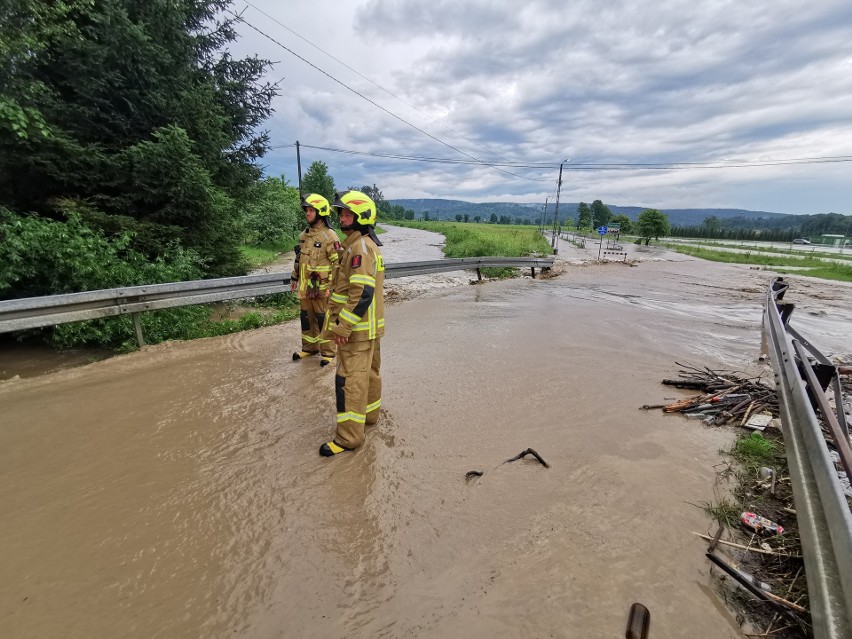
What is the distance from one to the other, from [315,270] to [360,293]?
2.30 meters

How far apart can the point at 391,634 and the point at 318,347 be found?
4178 millimetres

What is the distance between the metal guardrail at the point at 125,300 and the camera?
4.36 meters

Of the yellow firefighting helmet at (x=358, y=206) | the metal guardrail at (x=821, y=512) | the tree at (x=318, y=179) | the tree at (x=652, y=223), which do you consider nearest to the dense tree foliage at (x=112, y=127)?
the yellow firefighting helmet at (x=358, y=206)

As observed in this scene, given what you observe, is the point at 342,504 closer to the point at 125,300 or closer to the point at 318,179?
the point at 125,300

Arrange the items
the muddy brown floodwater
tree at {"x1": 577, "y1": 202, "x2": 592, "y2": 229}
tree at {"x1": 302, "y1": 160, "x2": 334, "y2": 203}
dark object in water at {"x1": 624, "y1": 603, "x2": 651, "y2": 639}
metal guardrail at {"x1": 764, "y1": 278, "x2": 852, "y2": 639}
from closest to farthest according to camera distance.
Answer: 1. metal guardrail at {"x1": 764, "y1": 278, "x2": 852, "y2": 639}
2. dark object in water at {"x1": 624, "y1": 603, "x2": 651, "y2": 639}
3. the muddy brown floodwater
4. tree at {"x1": 302, "y1": 160, "x2": 334, "y2": 203}
5. tree at {"x1": 577, "y1": 202, "x2": 592, "y2": 229}

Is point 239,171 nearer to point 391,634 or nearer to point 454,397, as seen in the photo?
point 454,397

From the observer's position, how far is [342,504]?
2.76 meters

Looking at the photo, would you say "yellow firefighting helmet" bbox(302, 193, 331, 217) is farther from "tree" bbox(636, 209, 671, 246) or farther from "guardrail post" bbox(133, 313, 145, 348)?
"tree" bbox(636, 209, 671, 246)

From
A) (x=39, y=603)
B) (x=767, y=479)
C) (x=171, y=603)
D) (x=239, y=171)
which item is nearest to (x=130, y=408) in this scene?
(x=39, y=603)

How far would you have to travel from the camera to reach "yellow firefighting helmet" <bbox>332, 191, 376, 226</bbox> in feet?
11.1

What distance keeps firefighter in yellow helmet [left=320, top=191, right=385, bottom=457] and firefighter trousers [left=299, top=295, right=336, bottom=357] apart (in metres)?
2.08

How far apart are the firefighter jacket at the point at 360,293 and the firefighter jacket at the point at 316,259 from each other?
183 centimetres

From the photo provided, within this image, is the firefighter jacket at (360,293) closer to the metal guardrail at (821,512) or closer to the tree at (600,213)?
the metal guardrail at (821,512)

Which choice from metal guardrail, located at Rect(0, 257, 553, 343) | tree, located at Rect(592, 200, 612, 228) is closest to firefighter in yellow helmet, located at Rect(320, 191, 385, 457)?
metal guardrail, located at Rect(0, 257, 553, 343)
